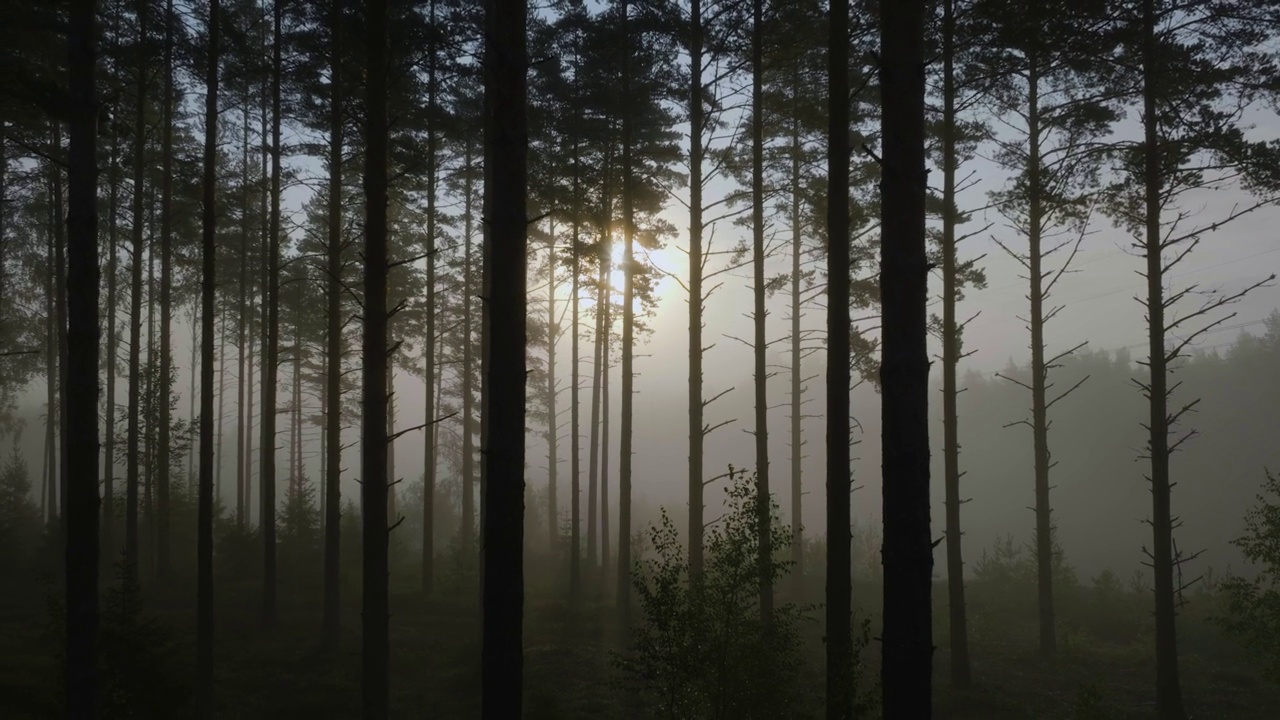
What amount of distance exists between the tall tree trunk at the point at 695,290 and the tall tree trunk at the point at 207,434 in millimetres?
7927

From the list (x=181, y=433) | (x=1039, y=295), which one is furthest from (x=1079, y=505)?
(x=181, y=433)

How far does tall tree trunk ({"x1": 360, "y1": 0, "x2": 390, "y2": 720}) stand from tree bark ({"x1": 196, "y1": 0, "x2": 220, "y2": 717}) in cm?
374

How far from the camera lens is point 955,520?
13.2m

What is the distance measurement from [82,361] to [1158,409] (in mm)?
15862

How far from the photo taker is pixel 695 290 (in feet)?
43.5

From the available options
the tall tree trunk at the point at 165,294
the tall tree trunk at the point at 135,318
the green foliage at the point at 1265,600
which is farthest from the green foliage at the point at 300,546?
the green foliage at the point at 1265,600

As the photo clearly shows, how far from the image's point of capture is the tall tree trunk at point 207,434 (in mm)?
10195

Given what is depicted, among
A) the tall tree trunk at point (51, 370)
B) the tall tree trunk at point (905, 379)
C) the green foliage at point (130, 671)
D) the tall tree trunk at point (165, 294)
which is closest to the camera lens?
the tall tree trunk at point (905, 379)

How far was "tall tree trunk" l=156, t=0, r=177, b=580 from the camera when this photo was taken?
15.2 meters

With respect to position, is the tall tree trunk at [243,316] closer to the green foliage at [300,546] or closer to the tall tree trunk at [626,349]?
the green foliage at [300,546]

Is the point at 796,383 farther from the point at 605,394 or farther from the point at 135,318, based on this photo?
the point at 135,318

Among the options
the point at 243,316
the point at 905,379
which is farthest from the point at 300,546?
the point at 905,379

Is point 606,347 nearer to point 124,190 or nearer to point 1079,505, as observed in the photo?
point 124,190

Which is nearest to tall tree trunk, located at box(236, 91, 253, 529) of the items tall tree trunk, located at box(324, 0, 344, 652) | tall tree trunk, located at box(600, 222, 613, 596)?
tall tree trunk, located at box(324, 0, 344, 652)
